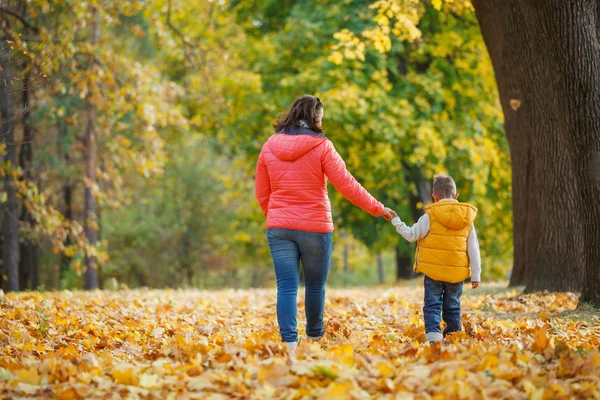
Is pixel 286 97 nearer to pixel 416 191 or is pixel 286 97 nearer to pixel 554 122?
pixel 416 191

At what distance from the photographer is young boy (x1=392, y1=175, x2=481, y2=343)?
16.5 feet

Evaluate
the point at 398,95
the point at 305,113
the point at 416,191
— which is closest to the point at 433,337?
the point at 305,113

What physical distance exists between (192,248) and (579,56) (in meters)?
22.6

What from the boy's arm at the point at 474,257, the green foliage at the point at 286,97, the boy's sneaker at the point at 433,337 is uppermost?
the green foliage at the point at 286,97

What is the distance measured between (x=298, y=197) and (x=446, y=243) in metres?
1.24

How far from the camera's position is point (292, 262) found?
4.88 meters

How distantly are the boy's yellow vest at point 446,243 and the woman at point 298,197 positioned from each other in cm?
69

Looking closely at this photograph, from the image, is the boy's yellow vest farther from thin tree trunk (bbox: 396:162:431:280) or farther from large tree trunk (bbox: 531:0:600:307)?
thin tree trunk (bbox: 396:162:431:280)

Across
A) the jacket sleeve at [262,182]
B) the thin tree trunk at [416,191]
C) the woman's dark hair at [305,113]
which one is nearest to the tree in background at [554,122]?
the woman's dark hair at [305,113]

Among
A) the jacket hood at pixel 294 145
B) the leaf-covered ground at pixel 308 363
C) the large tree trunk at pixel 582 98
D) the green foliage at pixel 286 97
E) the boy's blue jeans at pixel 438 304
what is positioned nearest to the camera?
the leaf-covered ground at pixel 308 363

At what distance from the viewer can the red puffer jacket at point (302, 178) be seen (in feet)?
15.8

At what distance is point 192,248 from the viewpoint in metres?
27.2

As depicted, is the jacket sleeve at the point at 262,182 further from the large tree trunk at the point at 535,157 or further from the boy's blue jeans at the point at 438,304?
the large tree trunk at the point at 535,157

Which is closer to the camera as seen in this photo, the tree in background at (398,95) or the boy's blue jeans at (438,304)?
the boy's blue jeans at (438,304)
